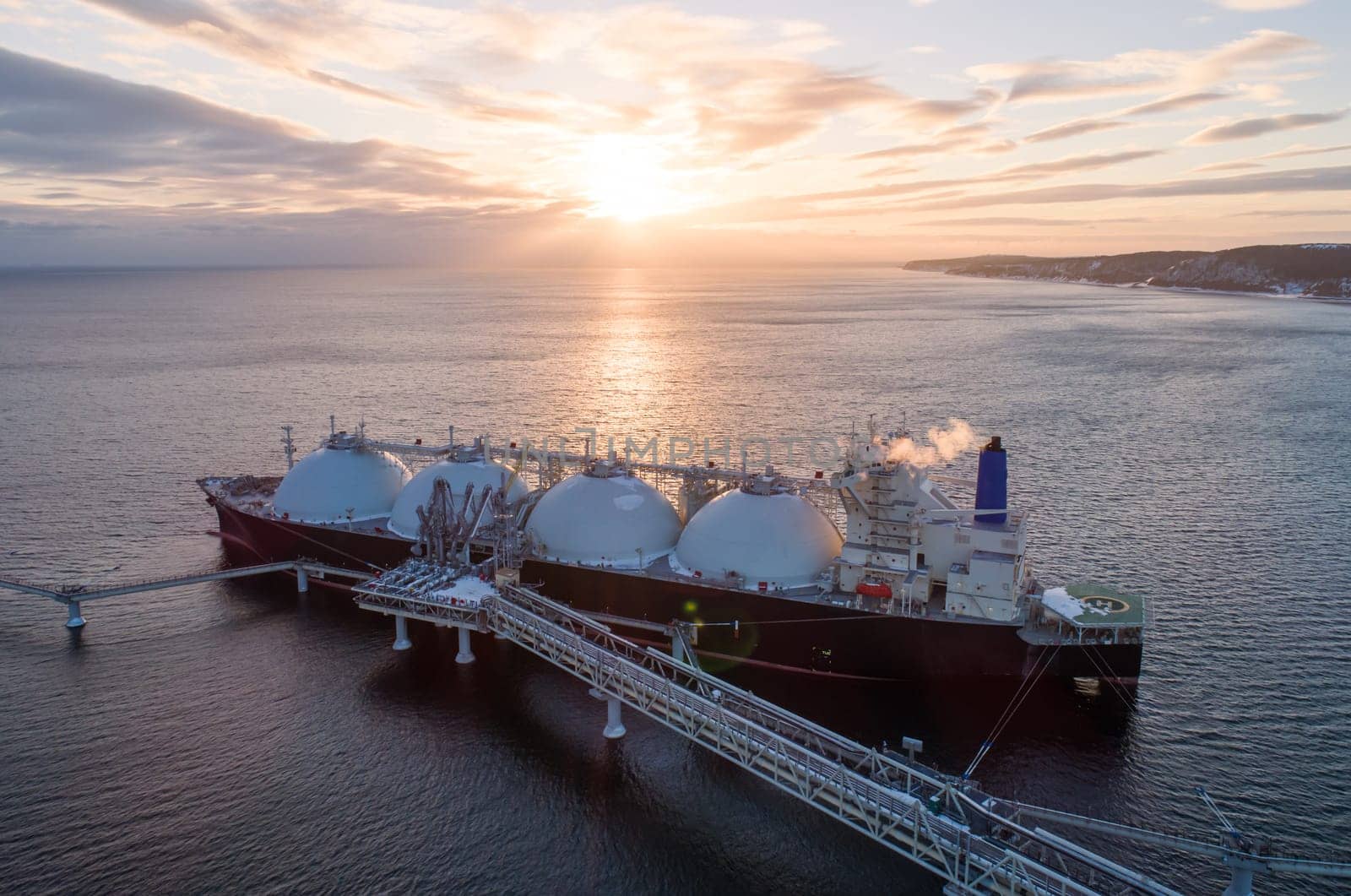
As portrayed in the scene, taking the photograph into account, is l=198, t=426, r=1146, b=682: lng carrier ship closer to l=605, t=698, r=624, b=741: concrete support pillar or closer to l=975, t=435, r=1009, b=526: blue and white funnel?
l=975, t=435, r=1009, b=526: blue and white funnel

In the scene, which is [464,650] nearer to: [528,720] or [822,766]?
[528,720]

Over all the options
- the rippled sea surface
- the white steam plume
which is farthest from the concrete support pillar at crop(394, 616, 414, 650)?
the white steam plume

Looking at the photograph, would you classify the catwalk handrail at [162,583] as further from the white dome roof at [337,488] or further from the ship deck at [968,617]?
the ship deck at [968,617]

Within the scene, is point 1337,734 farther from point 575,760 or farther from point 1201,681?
point 575,760

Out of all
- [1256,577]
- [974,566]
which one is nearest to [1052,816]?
[974,566]

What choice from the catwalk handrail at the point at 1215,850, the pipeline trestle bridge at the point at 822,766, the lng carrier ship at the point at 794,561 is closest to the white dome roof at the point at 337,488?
the lng carrier ship at the point at 794,561

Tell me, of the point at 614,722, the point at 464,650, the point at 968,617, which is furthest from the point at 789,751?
the point at 464,650
